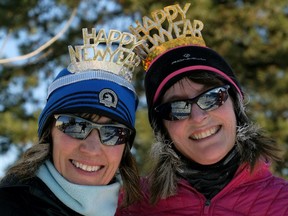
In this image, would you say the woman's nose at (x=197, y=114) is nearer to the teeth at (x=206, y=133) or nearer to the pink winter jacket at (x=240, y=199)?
the teeth at (x=206, y=133)

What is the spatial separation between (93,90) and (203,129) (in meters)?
0.63

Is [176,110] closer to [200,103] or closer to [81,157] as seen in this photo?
[200,103]

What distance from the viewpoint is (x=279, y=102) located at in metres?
8.60

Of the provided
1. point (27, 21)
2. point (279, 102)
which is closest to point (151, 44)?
point (27, 21)

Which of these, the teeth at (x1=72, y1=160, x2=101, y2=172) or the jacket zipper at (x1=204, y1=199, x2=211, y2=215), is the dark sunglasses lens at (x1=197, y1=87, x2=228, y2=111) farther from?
the teeth at (x1=72, y1=160, x2=101, y2=172)

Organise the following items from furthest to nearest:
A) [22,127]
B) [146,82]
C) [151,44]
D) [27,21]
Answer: [27,21] < [22,127] < [151,44] < [146,82]

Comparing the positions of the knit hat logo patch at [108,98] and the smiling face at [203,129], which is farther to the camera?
the smiling face at [203,129]

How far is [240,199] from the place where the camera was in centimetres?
296

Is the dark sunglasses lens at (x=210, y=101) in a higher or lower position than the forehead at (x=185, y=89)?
lower

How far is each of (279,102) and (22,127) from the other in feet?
12.3

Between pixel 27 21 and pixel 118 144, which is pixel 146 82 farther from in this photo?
pixel 27 21

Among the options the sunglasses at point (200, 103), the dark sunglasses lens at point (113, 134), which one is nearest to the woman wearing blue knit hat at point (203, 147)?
the sunglasses at point (200, 103)

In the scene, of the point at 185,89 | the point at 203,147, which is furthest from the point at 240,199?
the point at 185,89

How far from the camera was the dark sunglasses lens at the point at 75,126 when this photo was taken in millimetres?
2699
